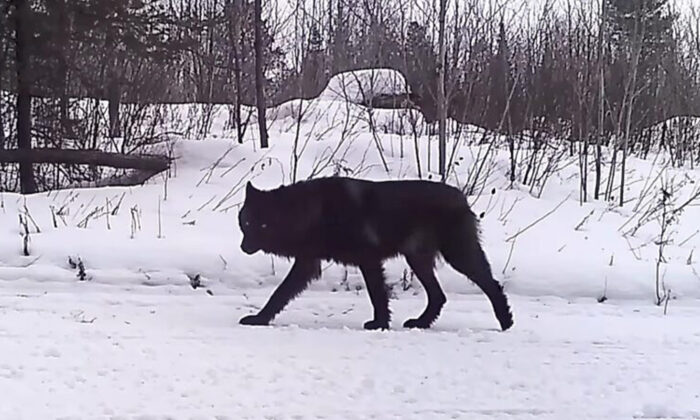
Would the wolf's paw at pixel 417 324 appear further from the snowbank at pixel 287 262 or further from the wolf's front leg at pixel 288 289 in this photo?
the snowbank at pixel 287 262

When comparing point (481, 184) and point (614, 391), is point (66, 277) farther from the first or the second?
point (481, 184)

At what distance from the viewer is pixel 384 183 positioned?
17.4 ft

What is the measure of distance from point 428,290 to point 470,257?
40 centimetres

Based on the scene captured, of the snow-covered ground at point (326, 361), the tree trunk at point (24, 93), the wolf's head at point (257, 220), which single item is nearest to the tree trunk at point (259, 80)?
the tree trunk at point (24, 93)

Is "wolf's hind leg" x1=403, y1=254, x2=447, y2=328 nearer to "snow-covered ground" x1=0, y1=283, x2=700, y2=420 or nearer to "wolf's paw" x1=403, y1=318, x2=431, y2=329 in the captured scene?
"wolf's paw" x1=403, y1=318, x2=431, y2=329

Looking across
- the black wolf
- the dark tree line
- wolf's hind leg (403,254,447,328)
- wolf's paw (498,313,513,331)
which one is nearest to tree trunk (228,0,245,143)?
the dark tree line

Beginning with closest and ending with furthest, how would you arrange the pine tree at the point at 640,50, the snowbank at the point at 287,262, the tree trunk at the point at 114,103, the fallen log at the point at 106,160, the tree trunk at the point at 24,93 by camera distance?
the snowbank at the point at 287,262 → the tree trunk at the point at 24,93 → the fallen log at the point at 106,160 → the pine tree at the point at 640,50 → the tree trunk at the point at 114,103

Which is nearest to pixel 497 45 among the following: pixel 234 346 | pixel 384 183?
pixel 384 183

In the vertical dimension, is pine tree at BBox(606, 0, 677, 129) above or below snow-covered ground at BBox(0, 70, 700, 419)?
above

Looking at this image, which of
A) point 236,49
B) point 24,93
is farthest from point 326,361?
point 236,49

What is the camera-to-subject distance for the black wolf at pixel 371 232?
5180 millimetres

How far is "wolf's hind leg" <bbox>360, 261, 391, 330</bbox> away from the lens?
17.1ft

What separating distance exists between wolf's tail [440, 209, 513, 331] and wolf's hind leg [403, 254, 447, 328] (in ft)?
0.65

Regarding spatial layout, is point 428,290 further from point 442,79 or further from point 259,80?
point 259,80
